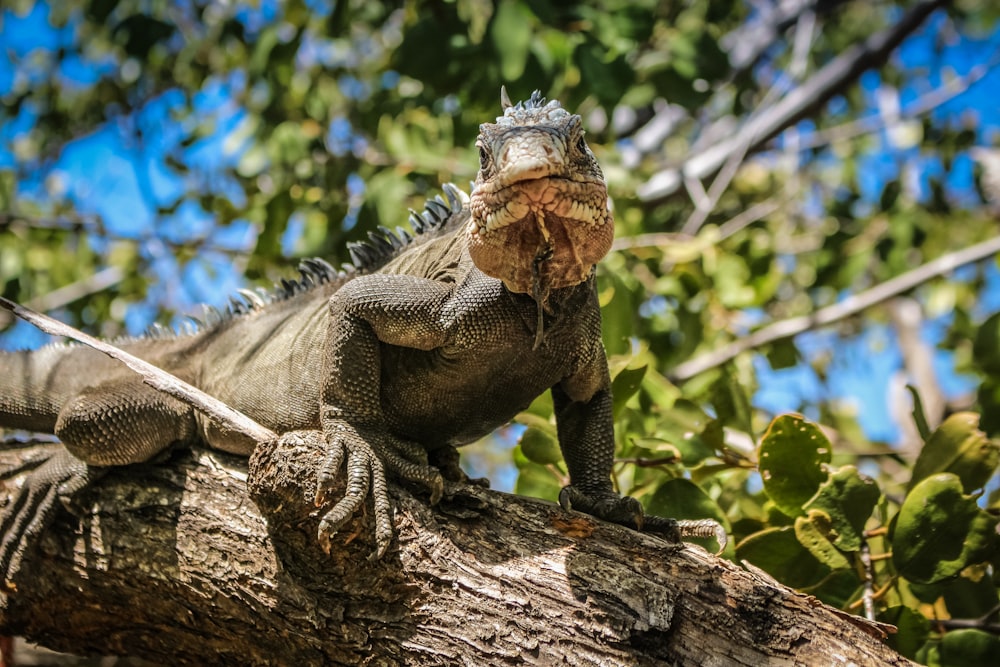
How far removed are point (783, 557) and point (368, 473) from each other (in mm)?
1613

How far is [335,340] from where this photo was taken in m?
3.30

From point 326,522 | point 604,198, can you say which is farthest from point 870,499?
point 326,522

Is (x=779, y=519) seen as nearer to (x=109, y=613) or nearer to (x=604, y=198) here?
(x=604, y=198)

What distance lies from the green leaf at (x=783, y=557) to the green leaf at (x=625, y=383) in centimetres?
82

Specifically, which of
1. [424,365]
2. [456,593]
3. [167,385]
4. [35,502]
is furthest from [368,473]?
[35,502]

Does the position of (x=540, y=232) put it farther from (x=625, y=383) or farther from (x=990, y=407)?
(x=990, y=407)

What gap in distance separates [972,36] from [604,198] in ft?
33.0

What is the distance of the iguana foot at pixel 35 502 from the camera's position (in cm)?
350

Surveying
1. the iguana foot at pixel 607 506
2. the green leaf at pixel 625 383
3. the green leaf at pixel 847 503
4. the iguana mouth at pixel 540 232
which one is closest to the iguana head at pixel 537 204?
the iguana mouth at pixel 540 232

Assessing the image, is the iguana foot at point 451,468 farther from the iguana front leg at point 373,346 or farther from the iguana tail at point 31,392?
the iguana tail at point 31,392

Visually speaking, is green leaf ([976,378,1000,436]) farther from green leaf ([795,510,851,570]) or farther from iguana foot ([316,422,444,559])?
iguana foot ([316,422,444,559])

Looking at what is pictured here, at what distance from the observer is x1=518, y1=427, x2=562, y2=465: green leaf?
12.1ft

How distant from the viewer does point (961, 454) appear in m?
3.47

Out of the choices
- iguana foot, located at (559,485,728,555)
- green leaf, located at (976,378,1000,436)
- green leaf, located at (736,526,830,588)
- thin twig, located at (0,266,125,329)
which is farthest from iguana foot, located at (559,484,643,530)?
thin twig, located at (0,266,125,329)
